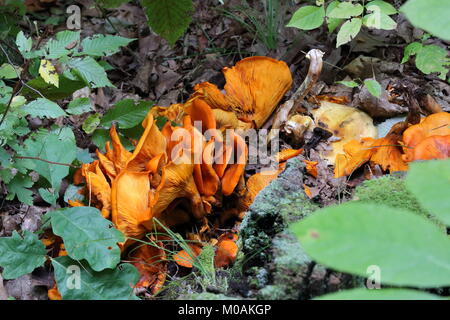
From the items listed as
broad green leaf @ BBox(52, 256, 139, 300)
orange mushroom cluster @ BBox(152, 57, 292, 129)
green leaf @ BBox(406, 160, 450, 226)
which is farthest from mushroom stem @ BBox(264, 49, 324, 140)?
green leaf @ BBox(406, 160, 450, 226)

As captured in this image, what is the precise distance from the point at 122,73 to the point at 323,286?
399 cm

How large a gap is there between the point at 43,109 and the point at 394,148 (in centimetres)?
253

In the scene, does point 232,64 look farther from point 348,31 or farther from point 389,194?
point 389,194

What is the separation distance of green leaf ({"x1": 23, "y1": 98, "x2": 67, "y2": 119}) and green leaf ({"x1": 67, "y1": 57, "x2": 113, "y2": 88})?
16.6 inches

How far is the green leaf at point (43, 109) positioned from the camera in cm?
305

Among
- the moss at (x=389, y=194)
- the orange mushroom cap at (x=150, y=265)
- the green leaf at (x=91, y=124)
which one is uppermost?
the moss at (x=389, y=194)

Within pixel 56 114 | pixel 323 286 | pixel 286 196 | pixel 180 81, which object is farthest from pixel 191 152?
pixel 180 81

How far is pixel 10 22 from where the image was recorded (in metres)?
4.48

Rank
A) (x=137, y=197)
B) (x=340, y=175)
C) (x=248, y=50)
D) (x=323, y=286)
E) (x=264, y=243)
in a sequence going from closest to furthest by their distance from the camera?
(x=323, y=286) < (x=264, y=243) < (x=137, y=197) < (x=340, y=175) < (x=248, y=50)

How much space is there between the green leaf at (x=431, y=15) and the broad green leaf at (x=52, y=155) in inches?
108

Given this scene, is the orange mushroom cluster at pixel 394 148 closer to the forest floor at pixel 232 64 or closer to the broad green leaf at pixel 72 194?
the forest floor at pixel 232 64

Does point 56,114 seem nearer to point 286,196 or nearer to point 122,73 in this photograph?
point 286,196

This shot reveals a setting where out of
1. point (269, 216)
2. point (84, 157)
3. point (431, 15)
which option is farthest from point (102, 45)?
point (431, 15)

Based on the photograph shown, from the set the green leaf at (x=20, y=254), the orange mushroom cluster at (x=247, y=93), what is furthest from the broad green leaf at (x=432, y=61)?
the green leaf at (x=20, y=254)
